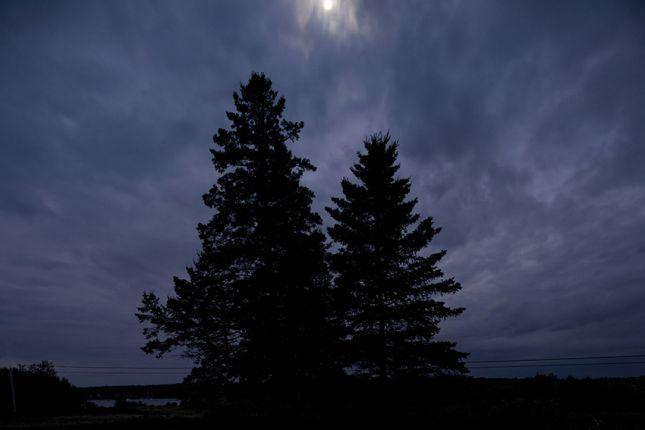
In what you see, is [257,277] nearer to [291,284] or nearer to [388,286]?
[291,284]

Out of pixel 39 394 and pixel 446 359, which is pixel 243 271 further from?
pixel 39 394

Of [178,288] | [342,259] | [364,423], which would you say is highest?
[342,259]

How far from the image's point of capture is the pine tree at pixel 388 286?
20156 mm

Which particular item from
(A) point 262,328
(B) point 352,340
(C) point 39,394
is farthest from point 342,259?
(C) point 39,394

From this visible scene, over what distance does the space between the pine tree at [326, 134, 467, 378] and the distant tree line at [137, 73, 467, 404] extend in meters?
0.06

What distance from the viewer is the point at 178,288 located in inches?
773

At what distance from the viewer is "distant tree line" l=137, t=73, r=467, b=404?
645 inches

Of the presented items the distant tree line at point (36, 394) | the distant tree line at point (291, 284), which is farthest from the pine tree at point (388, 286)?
the distant tree line at point (36, 394)

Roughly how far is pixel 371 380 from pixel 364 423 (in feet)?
17.6

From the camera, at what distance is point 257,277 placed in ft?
54.4

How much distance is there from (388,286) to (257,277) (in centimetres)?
753

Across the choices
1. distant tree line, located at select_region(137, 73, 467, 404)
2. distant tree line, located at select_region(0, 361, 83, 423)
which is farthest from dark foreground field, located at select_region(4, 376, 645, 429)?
distant tree line, located at select_region(0, 361, 83, 423)

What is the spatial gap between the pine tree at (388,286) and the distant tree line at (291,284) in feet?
0.20

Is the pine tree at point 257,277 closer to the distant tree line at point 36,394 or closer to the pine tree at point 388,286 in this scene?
the pine tree at point 388,286
